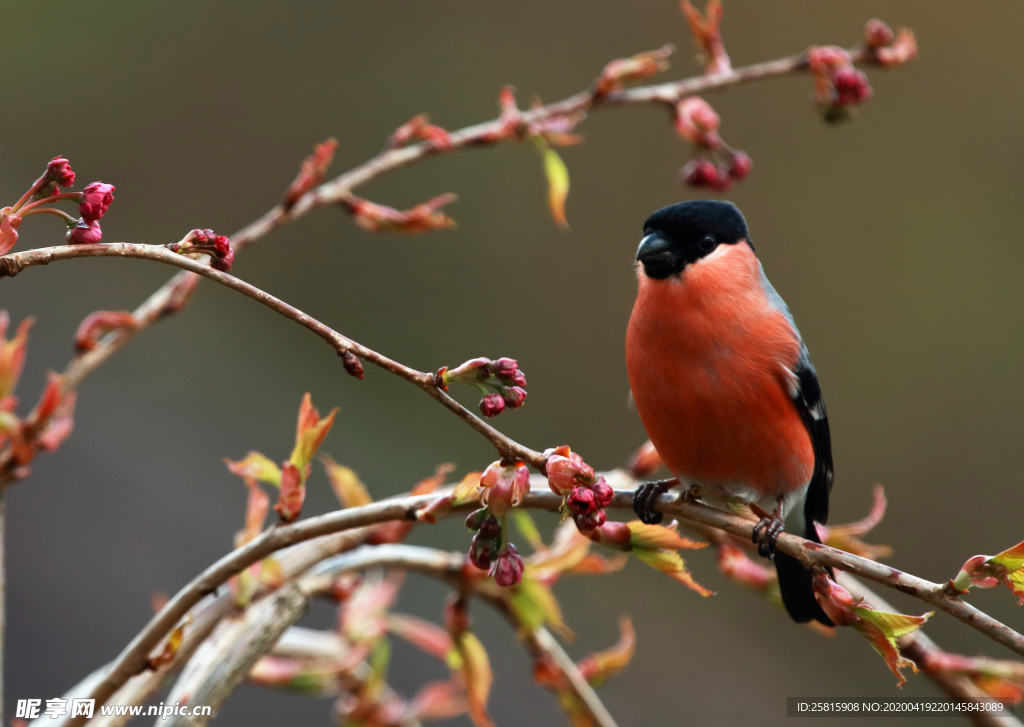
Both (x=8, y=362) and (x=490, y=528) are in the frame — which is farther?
(x=8, y=362)

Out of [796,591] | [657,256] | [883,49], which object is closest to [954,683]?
[796,591]

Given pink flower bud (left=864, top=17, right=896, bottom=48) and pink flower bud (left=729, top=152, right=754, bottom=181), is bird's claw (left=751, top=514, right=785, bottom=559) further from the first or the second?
pink flower bud (left=864, top=17, right=896, bottom=48)

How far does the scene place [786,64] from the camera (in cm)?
125

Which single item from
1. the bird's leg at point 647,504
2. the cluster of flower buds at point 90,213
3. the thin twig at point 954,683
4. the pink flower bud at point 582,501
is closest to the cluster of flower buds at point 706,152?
the bird's leg at point 647,504

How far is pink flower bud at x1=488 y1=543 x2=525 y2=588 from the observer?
72 cm

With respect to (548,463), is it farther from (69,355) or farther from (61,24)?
(61,24)

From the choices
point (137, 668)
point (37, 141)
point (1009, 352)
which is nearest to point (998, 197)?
point (1009, 352)

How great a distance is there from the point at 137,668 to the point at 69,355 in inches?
95.5

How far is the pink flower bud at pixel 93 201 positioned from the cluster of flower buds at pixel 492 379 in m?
0.28

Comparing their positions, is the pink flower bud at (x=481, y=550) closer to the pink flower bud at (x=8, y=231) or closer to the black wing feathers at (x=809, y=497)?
the pink flower bud at (x=8, y=231)

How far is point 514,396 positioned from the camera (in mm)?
696

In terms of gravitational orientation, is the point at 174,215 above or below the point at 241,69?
below

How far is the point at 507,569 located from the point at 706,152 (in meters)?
0.79

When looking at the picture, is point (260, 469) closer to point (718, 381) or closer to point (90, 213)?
point (90, 213)
